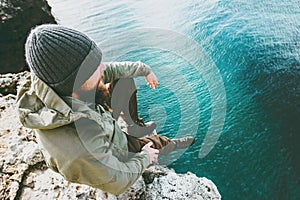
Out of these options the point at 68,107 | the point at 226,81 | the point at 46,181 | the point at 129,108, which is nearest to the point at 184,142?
the point at 129,108

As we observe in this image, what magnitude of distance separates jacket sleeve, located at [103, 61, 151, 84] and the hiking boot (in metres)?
0.34

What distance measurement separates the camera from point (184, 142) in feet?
Answer: 4.62

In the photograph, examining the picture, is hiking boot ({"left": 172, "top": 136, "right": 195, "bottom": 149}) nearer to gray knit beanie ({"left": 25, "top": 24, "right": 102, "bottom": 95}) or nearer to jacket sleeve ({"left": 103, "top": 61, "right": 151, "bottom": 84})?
jacket sleeve ({"left": 103, "top": 61, "right": 151, "bottom": 84})

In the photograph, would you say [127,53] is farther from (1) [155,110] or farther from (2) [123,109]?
(2) [123,109]

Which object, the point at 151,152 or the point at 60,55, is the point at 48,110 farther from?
the point at 151,152

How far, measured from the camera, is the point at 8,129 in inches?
49.8

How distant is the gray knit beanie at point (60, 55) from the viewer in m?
A: 0.74

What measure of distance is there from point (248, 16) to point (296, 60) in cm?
45

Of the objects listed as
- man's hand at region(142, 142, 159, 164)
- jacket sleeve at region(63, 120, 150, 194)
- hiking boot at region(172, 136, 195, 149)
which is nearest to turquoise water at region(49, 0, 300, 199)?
hiking boot at region(172, 136, 195, 149)

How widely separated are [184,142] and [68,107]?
741mm

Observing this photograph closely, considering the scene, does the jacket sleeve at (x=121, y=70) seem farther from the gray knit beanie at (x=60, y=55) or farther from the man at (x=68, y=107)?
the gray knit beanie at (x=60, y=55)

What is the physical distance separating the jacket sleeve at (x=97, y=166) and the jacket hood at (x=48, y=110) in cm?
5

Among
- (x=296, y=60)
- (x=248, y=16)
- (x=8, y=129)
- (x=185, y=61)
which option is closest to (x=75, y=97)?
(x=8, y=129)

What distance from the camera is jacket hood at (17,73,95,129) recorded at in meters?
0.77
